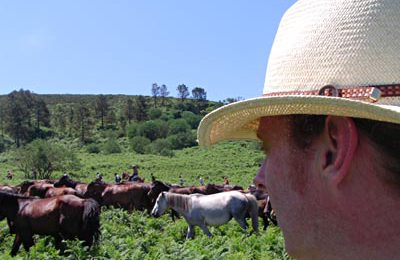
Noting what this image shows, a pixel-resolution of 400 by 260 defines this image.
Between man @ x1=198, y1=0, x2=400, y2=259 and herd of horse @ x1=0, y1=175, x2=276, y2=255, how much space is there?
34.3ft

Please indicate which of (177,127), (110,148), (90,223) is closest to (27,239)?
(90,223)

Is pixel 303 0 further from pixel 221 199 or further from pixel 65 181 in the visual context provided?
pixel 65 181

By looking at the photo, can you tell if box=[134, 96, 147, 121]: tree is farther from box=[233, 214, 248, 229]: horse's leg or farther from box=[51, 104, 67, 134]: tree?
box=[233, 214, 248, 229]: horse's leg

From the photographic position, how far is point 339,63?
1.45 m

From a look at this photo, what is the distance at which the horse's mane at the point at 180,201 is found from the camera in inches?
609

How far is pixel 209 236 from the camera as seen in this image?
1430 centimetres

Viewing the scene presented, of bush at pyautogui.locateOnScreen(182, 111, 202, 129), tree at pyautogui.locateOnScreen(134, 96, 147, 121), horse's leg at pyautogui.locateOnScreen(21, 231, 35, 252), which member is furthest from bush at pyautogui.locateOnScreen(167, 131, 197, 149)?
horse's leg at pyautogui.locateOnScreen(21, 231, 35, 252)

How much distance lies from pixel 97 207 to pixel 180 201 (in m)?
3.87

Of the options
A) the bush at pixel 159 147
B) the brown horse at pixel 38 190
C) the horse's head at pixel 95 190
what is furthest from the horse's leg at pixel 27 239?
the bush at pixel 159 147

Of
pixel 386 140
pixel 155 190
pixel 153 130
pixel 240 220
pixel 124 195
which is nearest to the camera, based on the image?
pixel 386 140

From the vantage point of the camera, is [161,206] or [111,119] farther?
[111,119]

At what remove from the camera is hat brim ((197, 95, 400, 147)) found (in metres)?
1.36

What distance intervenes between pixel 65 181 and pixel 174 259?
16489mm

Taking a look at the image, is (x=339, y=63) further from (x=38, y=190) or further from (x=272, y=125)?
(x=38, y=190)
